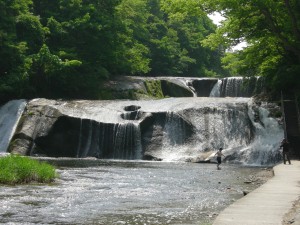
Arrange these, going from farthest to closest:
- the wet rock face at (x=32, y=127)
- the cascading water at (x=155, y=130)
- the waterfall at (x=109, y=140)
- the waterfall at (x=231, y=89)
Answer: the waterfall at (x=231, y=89)
the wet rock face at (x=32, y=127)
the waterfall at (x=109, y=140)
the cascading water at (x=155, y=130)

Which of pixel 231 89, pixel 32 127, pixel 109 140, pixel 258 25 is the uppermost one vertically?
pixel 231 89

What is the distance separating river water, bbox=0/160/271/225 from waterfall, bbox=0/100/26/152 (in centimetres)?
1404

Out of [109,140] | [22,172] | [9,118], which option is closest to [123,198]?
[22,172]

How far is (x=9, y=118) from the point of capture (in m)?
33.5

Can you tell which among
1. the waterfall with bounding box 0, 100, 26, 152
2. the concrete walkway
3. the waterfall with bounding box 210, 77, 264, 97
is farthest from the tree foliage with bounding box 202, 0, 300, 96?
the waterfall with bounding box 210, 77, 264, 97

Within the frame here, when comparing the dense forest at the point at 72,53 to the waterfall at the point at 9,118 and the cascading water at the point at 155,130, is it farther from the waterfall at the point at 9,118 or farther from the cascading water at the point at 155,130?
the cascading water at the point at 155,130

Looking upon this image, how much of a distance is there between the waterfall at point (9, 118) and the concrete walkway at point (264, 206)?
21.6 meters

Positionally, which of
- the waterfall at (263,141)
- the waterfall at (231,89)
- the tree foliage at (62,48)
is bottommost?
the waterfall at (263,141)

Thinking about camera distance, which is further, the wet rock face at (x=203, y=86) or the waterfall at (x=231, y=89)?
the wet rock face at (x=203, y=86)

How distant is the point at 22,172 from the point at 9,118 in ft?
63.0

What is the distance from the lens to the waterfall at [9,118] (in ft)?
103

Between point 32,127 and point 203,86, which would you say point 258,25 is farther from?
point 203,86

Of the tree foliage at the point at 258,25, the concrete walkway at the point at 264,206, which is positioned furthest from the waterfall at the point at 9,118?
the concrete walkway at the point at 264,206

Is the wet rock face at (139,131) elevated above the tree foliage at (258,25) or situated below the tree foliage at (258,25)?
below
